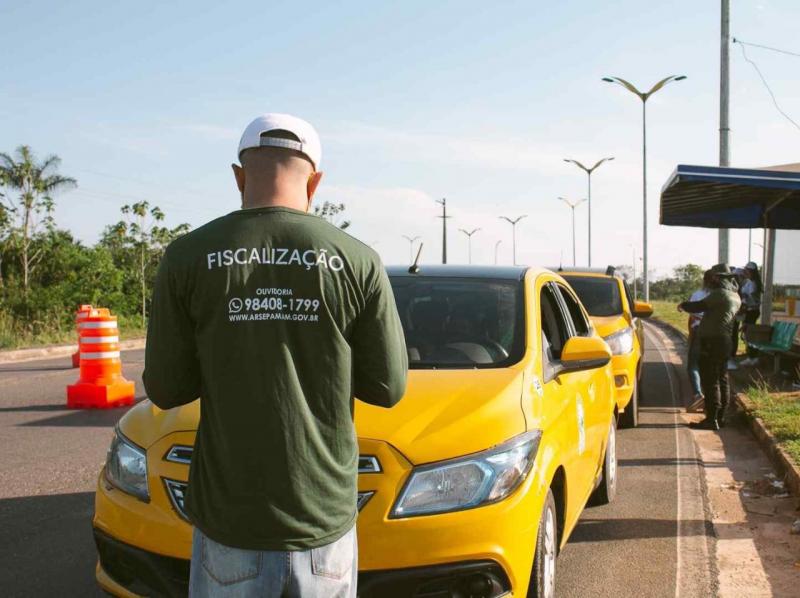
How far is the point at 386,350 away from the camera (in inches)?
83.0

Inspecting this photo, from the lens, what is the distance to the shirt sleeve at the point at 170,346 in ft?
6.73

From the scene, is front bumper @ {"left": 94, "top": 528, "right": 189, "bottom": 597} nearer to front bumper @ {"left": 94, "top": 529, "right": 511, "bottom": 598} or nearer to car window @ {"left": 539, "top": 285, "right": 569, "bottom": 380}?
front bumper @ {"left": 94, "top": 529, "right": 511, "bottom": 598}

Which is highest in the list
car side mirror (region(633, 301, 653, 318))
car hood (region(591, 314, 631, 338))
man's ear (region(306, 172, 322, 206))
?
man's ear (region(306, 172, 322, 206))

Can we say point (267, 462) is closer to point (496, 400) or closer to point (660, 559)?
point (496, 400)

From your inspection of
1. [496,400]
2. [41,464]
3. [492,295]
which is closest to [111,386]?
[41,464]

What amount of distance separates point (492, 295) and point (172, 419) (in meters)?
2.03

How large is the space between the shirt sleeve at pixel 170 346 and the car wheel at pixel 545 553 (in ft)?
6.26

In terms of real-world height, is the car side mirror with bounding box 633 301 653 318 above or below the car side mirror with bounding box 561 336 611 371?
above

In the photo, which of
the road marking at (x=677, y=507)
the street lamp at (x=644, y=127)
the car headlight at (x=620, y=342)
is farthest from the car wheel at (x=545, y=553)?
the street lamp at (x=644, y=127)

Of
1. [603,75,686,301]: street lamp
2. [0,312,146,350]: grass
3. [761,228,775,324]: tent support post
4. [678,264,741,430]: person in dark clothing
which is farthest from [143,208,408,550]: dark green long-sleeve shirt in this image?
[603,75,686,301]: street lamp

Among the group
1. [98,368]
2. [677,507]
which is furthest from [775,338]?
[98,368]

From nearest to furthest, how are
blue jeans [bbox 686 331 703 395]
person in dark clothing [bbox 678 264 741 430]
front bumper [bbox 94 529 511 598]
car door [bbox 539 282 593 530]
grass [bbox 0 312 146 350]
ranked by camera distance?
front bumper [bbox 94 529 511 598] < car door [bbox 539 282 593 530] < person in dark clothing [bbox 678 264 741 430] < blue jeans [bbox 686 331 703 395] < grass [bbox 0 312 146 350]

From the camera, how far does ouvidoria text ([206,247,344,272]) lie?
1967 mm

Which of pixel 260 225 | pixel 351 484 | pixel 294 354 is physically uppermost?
pixel 260 225
